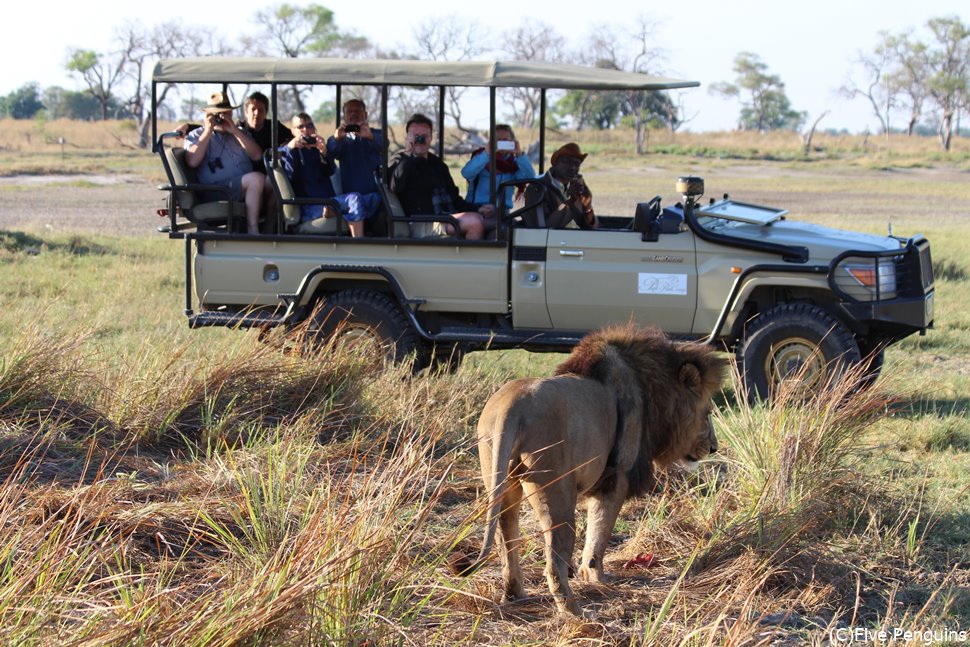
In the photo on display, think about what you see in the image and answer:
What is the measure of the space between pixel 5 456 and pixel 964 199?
92.5 ft

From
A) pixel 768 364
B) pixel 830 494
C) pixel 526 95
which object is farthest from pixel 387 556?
pixel 526 95

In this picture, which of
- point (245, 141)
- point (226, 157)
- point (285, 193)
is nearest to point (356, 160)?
point (285, 193)

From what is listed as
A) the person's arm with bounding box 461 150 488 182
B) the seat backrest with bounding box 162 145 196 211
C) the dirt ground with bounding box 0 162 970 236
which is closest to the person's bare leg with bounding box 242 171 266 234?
the seat backrest with bounding box 162 145 196 211

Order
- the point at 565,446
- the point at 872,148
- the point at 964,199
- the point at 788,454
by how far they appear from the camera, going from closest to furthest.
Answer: the point at 565,446
the point at 788,454
the point at 964,199
the point at 872,148

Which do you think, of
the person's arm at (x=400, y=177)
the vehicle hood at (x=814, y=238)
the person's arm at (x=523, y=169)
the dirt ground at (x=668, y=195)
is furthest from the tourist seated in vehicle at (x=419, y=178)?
the dirt ground at (x=668, y=195)

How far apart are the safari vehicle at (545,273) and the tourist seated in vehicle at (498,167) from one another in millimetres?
472

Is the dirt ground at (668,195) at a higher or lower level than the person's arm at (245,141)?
lower

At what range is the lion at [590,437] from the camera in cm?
395

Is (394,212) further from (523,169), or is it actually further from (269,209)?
(523,169)

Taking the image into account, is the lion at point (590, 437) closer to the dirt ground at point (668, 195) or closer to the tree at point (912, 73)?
the dirt ground at point (668, 195)

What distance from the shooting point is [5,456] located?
4.86 meters

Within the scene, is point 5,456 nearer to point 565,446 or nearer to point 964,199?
point 565,446

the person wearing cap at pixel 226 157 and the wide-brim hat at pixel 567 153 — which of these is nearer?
the person wearing cap at pixel 226 157

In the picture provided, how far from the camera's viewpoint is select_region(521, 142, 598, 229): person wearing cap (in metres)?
7.72
